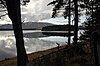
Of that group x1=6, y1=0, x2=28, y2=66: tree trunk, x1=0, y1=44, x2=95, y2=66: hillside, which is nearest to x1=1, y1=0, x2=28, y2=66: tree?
x1=6, y1=0, x2=28, y2=66: tree trunk

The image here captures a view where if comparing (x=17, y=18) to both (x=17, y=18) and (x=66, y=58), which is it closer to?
(x=17, y=18)

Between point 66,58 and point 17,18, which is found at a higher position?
point 17,18

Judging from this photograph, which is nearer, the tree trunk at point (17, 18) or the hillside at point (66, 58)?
the hillside at point (66, 58)

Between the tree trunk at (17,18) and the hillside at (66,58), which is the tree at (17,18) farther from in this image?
the hillside at (66,58)

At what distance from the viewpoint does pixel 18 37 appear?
50.1 feet

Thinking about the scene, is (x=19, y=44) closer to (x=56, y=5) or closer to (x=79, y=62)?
(x=79, y=62)

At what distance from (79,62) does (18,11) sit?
4.95 m

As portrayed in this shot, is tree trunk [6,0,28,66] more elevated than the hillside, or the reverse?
tree trunk [6,0,28,66]

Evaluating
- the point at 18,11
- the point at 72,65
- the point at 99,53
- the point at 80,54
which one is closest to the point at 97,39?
the point at 99,53

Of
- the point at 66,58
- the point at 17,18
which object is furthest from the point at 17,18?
the point at 66,58

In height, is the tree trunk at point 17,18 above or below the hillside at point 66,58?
above

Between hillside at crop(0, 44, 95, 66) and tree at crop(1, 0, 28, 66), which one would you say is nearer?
hillside at crop(0, 44, 95, 66)

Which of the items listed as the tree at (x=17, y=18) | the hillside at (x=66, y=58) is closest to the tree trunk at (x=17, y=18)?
the tree at (x=17, y=18)

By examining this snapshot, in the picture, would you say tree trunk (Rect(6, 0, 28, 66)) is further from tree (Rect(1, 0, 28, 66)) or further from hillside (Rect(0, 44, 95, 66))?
hillside (Rect(0, 44, 95, 66))
